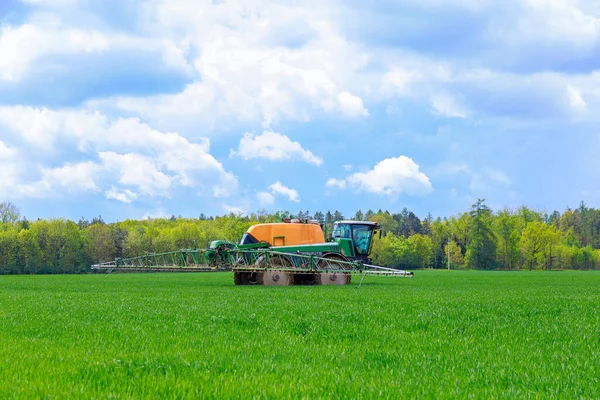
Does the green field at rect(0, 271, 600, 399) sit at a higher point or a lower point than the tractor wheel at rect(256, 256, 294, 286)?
lower

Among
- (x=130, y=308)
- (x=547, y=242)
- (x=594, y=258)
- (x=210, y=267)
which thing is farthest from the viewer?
(x=594, y=258)

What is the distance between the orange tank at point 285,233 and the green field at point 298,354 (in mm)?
19897

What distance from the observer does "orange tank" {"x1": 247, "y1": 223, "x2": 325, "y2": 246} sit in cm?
3700

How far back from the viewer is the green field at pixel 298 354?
298 inches

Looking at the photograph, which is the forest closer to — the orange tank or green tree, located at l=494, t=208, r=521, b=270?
green tree, located at l=494, t=208, r=521, b=270

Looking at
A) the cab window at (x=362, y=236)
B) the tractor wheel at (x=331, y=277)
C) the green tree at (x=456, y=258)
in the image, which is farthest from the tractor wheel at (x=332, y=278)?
the green tree at (x=456, y=258)

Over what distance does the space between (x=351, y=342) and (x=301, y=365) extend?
2640 millimetres

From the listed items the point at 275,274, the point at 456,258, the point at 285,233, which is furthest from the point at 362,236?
the point at 456,258

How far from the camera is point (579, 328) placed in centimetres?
1368

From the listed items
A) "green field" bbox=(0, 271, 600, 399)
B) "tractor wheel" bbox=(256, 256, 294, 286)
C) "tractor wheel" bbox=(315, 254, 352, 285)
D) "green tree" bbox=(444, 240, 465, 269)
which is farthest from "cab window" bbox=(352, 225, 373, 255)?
"green tree" bbox=(444, 240, 465, 269)

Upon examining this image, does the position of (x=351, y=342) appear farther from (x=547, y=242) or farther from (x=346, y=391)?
(x=547, y=242)

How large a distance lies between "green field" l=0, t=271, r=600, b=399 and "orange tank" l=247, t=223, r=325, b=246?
1990 centimetres

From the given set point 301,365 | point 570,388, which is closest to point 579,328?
point 570,388

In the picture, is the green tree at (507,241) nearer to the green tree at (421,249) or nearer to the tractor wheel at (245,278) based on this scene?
the green tree at (421,249)
